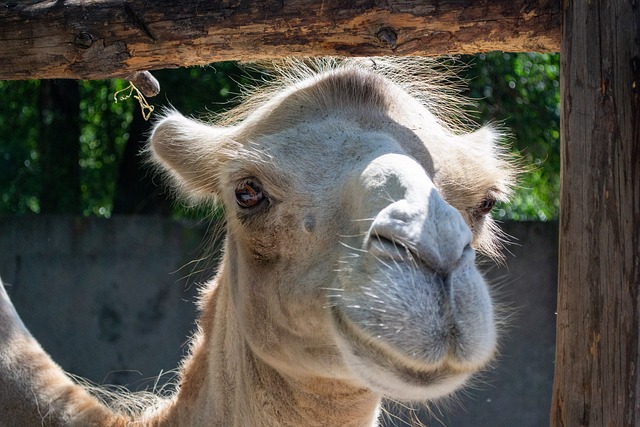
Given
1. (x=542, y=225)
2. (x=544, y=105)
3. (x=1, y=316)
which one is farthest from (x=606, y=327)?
(x=544, y=105)

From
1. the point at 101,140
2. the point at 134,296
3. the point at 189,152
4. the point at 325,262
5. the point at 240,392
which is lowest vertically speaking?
the point at 134,296

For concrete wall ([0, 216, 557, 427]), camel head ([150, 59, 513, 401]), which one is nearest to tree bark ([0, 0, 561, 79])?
camel head ([150, 59, 513, 401])

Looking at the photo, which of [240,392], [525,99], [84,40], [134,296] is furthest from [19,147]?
[240,392]

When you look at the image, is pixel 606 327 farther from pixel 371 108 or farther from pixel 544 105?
pixel 544 105

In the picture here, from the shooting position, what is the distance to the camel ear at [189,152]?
3861 mm

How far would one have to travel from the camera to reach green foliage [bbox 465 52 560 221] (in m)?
10.1

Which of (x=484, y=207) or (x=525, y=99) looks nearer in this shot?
(x=484, y=207)

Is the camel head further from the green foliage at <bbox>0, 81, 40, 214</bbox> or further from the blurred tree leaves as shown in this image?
the green foliage at <bbox>0, 81, 40, 214</bbox>

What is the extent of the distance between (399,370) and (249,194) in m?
1.03

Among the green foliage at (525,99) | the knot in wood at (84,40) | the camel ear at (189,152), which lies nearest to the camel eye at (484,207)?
the camel ear at (189,152)

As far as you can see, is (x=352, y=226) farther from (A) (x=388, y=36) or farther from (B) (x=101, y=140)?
(B) (x=101, y=140)

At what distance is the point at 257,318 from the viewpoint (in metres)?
3.34

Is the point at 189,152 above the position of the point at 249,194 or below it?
above

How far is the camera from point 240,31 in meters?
3.28
